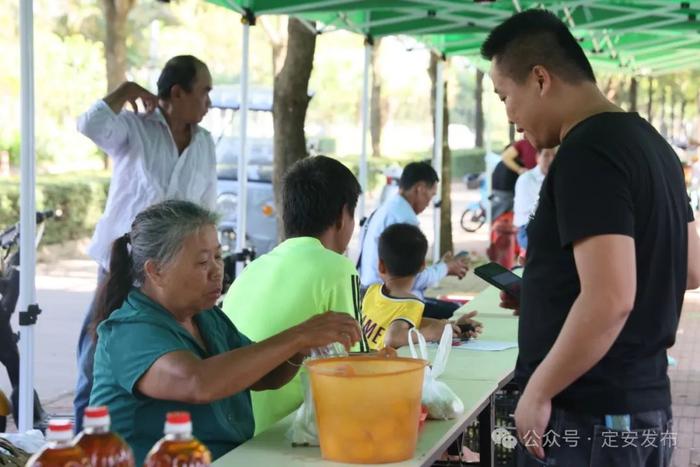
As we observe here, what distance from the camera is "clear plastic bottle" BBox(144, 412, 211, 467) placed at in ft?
5.90

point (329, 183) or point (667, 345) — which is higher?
point (329, 183)

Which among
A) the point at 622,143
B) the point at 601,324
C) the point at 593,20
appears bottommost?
the point at 601,324

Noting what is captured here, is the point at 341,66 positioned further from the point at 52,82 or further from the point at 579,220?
the point at 579,220

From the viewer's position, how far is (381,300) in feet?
15.3

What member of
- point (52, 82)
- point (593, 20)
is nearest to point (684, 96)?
point (52, 82)

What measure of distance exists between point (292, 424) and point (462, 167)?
34.8 metres

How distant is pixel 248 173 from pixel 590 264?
35.9ft

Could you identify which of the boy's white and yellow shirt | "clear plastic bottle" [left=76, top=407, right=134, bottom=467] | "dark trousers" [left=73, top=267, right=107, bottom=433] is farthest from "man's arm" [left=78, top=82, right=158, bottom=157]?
"clear plastic bottle" [left=76, top=407, right=134, bottom=467]

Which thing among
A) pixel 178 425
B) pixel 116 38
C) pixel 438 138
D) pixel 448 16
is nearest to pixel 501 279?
pixel 178 425

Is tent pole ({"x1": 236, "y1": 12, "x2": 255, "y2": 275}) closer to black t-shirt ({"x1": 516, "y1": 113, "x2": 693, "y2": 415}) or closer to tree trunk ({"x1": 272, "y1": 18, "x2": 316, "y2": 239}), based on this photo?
tree trunk ({"x1": 272, "y1": 18, "x2": 316, "y2": 239})

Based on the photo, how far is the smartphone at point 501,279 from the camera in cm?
405

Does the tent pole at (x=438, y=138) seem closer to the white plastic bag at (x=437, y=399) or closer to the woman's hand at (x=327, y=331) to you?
the white plastic bag at (x=437, y=399)

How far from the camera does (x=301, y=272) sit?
320 centimetres

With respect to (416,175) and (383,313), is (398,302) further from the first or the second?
(416,175)
